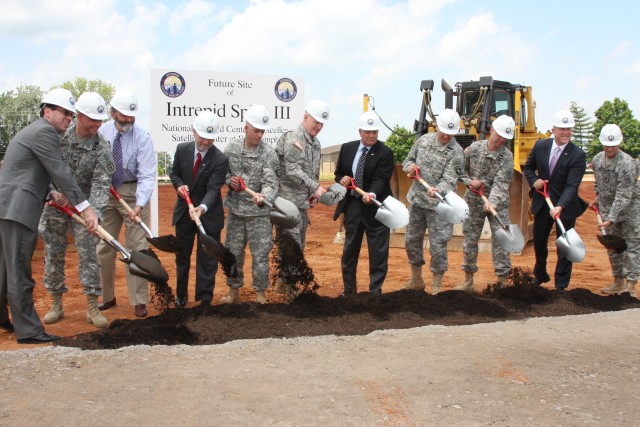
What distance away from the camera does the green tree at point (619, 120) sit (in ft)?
231

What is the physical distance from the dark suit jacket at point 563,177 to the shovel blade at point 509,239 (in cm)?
61

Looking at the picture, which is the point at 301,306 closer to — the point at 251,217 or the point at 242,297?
the point at 251,217

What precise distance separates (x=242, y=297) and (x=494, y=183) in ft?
10.0

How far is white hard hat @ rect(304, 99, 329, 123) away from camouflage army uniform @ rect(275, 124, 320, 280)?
23 centimetres

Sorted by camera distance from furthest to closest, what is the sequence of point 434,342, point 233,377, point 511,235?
point 511,235 → point 434,342 → point 233,377

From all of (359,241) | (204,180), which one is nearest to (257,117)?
(204,180)

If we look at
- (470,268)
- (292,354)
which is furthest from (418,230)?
(292,354)

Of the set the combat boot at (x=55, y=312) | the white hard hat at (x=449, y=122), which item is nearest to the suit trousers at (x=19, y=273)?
the combat boot at (x=55, y=312)

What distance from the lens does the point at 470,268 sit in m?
8.13

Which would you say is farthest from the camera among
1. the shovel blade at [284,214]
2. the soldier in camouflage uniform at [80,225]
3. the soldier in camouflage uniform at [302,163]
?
the soldier in camouflage uniform at [302,163]

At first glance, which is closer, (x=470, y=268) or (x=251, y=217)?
(x=251, y=217)

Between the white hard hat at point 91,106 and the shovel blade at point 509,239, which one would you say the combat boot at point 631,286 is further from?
the white hard hat at point 91,106

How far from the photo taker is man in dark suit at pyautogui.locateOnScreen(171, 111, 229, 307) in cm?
697

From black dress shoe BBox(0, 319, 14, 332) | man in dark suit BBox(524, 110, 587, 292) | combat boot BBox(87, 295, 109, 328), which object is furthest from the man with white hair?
man in dark suit BBox(524, 110, 587, 292)
